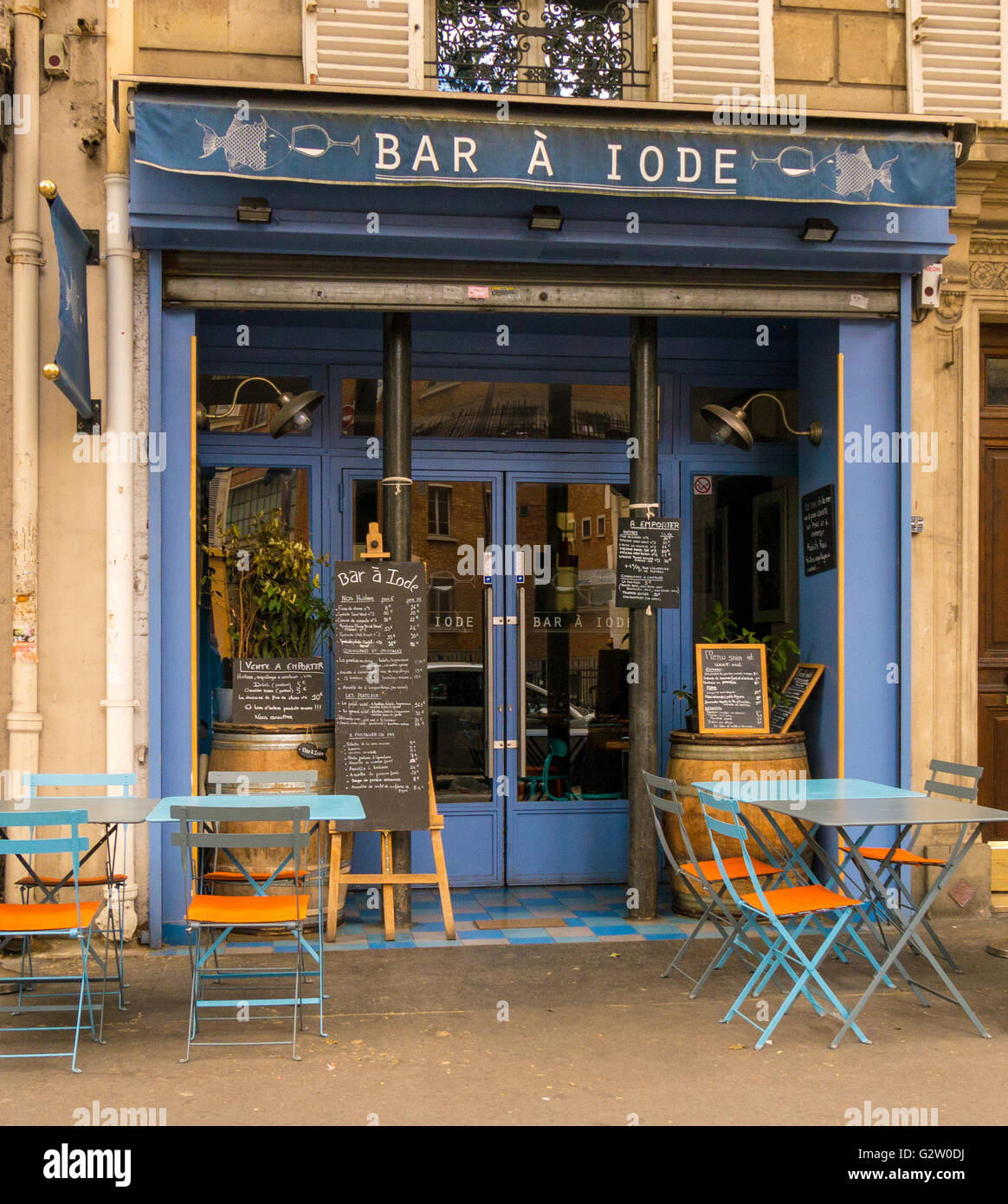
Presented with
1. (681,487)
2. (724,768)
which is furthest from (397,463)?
(724,768)

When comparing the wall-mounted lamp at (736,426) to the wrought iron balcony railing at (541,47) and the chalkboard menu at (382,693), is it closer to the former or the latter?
the wrought iron balcony railing at (541,47)

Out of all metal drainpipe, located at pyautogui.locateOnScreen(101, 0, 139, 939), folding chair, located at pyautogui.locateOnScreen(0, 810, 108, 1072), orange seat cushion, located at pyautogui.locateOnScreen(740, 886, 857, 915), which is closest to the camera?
folding chair, located at pyautogui.locateOnScreen(0, 810, 108, 1072)

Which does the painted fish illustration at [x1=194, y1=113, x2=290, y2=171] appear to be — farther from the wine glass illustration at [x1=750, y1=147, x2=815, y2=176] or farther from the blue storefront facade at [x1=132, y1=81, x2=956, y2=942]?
the wine glass illustration at [x1=750, y1=147, x2=815, y2=176]

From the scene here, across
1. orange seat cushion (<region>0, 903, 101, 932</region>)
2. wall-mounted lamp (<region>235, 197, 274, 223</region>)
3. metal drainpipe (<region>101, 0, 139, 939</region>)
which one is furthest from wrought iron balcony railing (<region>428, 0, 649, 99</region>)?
orange seat cushion (<region>0, 903, 101, 932</region>)

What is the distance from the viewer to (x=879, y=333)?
7074 mm

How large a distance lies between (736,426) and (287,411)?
2.64m

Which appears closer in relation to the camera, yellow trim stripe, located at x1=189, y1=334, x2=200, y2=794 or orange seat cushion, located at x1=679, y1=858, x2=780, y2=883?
orange seat cushion, located at x1=679, y1=858, x2=780, y2=883

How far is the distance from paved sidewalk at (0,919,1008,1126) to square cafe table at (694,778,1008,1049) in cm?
20

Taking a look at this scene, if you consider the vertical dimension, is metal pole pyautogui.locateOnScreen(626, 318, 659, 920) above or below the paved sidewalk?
above

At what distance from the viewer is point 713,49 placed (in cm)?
691

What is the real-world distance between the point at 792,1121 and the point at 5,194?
584cm

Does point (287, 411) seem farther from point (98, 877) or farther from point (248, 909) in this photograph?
point (248, 909)

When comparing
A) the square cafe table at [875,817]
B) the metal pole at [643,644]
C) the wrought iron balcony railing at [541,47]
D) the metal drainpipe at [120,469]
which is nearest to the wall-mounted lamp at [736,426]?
the metal pole at [643,644]

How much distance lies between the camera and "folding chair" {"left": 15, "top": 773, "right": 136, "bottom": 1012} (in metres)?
5.29
